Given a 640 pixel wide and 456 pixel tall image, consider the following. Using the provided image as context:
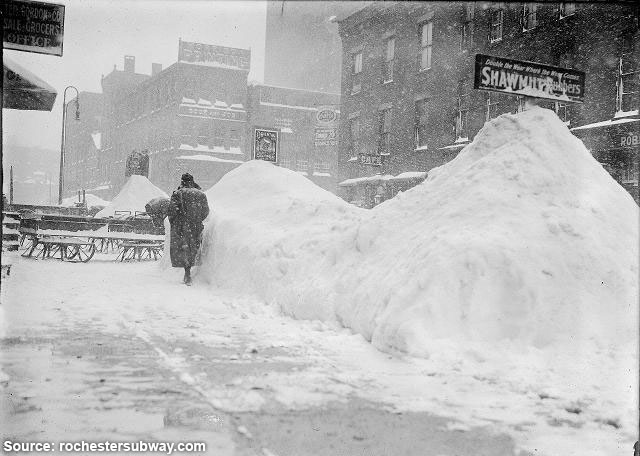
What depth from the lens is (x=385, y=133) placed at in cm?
2697

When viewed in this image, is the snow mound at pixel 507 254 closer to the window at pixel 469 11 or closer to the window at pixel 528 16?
the window at pixel 528 16

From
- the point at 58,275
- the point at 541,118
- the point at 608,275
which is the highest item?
the point at 541,118

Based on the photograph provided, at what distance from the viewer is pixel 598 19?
1736 centimetres

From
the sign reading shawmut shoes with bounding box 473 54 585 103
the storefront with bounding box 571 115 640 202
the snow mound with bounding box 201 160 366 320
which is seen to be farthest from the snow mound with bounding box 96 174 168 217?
the sign reading shawmut shoes with bounding box 473 54 585 103

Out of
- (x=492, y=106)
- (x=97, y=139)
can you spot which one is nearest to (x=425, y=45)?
(x=492, y=106)

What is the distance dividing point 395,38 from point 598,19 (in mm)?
10567

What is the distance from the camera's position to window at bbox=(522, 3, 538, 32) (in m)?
20.0

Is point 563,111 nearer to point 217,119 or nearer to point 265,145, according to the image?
point 265,145

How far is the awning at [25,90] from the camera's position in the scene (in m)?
9.30

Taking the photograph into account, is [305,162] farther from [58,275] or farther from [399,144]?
[58,275]

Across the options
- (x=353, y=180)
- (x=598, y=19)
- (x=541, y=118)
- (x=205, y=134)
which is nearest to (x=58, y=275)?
(x=541, y=118)

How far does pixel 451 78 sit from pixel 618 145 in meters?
8.33

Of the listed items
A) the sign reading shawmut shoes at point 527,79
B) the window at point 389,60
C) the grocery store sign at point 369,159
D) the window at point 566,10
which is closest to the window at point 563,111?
the window at point 566,10

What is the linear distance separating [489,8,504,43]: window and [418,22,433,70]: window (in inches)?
126
